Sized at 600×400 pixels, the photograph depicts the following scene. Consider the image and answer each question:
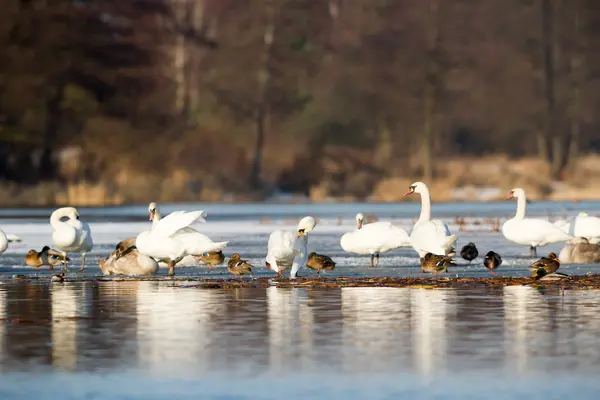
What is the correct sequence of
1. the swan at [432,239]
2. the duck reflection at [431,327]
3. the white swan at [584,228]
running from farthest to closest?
1. the white swan at [584,228]
2. the swan at [432,239]
3. the duck reflection at [431,327]

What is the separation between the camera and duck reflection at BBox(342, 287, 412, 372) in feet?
39.4

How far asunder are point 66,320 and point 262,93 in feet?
153

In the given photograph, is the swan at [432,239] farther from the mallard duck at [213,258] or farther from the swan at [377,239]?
the mallard duck at [213,258]

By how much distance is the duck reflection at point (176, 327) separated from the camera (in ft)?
39.0

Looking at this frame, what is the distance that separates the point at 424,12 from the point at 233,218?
25681 millimetres

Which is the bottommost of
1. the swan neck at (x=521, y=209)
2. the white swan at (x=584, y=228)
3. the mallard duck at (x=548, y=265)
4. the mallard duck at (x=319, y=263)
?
the mallard duck at (x=548, y=265)

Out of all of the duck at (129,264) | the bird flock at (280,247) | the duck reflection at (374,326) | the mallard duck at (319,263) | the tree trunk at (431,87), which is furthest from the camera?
the tree trunk at (431,87)

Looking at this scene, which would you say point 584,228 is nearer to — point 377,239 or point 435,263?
point 377,239

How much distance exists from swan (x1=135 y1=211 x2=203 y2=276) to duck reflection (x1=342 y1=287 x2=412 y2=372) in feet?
9.68

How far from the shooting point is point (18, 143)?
2082 inches

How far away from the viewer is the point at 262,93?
6100 centimetres

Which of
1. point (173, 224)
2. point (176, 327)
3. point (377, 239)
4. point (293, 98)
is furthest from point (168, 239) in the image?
point (293, 98)

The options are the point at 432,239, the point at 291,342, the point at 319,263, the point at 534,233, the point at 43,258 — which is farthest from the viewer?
the point at 534,233

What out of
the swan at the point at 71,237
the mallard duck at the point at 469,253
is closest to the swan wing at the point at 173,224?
the swan at the point at 71,237
